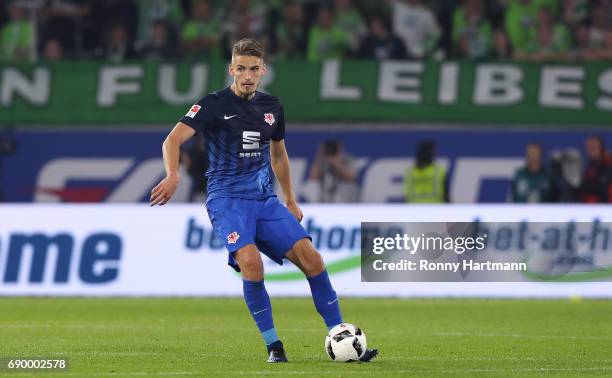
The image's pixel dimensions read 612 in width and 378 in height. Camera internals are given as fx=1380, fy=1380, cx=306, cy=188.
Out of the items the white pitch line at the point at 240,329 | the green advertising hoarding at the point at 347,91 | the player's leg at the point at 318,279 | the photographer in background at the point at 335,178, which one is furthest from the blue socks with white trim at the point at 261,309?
the green advertising hoarding at the point at 347,91

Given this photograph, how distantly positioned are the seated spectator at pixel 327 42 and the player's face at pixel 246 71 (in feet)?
39.7

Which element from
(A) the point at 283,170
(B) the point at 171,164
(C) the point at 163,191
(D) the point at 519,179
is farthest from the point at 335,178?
(C) the point at 163,191

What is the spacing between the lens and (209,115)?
29.9 feet

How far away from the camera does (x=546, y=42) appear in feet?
69.2

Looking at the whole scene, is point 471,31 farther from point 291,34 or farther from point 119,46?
point 119,46

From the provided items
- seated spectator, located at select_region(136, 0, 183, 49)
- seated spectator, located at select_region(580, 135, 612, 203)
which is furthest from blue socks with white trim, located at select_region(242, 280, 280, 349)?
seated spectator, located at select_region(136, 0, 183, 49)

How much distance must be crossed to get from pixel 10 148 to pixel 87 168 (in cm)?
124

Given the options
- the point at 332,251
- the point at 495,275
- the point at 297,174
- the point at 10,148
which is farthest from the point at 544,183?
the point at 10,148

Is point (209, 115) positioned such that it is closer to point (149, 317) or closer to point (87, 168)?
point (149, 317)

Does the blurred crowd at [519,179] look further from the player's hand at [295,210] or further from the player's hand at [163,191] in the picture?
the player's hand at [163,191]

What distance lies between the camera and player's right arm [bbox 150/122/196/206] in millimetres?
8453

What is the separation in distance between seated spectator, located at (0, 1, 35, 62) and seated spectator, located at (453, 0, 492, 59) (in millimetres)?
6594

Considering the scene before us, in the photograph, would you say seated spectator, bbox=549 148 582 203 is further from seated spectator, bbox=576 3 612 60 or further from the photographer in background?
the photographer in background

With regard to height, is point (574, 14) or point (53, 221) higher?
point (574, 14)
